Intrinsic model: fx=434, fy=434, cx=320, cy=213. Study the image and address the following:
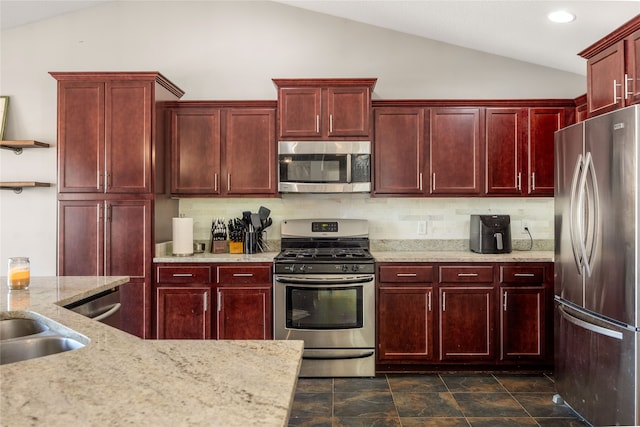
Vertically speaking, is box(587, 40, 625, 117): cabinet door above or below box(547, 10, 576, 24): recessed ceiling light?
below

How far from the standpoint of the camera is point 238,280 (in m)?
3.51

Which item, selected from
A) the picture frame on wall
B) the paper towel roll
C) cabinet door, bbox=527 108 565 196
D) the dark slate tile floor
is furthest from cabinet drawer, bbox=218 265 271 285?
the picture frame on wall

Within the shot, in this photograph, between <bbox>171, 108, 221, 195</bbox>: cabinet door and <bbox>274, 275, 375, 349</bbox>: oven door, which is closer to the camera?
<bbox>274, 275, 375, 349</bbox>: oven door

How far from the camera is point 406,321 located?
3498 millimetres

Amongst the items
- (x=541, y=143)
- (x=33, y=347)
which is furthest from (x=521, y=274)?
(x=33, y=347)

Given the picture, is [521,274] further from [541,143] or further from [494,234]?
[541,143]

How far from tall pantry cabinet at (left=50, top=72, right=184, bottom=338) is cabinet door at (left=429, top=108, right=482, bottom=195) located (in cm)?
237

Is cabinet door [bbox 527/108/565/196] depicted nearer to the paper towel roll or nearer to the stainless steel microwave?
the stainless steel microwave

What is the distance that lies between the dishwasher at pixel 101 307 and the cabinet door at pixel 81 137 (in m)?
1.44

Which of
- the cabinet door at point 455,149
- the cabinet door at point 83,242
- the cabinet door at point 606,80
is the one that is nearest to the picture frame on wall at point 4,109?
the cabinet door at point 83,242

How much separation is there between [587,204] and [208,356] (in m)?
2.32

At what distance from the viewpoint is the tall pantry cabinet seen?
3490mm

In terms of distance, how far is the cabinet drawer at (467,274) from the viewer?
350 centimetres

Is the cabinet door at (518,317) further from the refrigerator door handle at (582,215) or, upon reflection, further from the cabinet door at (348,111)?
the cabinet door at (348,111)
